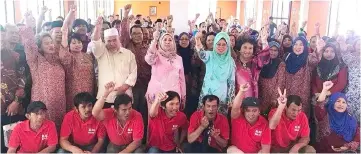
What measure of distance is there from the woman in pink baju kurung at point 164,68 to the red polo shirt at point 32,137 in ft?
2.77

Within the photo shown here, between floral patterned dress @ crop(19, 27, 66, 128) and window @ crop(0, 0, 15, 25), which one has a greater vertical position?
window @ crop(0, 0, 15, 25)

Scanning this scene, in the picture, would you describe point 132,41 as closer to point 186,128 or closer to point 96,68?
point 96,68

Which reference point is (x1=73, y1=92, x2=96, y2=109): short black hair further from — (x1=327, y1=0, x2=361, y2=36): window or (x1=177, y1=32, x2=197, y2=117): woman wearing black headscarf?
(x1=327, y1=0, x2=361, y2=36): window

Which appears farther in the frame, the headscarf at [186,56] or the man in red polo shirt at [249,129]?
the headscarf at [186,56]

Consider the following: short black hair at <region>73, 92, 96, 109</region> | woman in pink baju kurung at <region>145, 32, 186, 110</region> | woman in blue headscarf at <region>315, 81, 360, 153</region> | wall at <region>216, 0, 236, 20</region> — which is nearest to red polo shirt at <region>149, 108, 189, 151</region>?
woman in pink baju kurung at <region>145, 32, 186, 110</region>

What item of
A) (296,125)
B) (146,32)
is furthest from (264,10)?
(296,125)

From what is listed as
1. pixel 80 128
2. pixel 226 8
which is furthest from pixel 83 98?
pixel 226 8

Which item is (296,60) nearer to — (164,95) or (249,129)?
(249,129)

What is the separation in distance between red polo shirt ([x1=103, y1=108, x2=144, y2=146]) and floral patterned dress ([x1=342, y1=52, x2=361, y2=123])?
1865 mm

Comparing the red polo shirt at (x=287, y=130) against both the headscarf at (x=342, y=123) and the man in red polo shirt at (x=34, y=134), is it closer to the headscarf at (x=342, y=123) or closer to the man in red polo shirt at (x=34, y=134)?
the headscarf at (x=342, y=123)

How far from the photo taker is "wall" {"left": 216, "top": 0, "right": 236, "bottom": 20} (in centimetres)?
1450

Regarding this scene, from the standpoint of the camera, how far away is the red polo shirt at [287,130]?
280 centimetres

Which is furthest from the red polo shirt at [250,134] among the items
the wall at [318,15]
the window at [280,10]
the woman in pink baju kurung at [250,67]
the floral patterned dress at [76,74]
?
the window at [280,10]

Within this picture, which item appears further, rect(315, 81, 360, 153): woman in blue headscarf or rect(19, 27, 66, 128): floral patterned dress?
rect(315, 81, 360, 153): woman in blue headscarf
